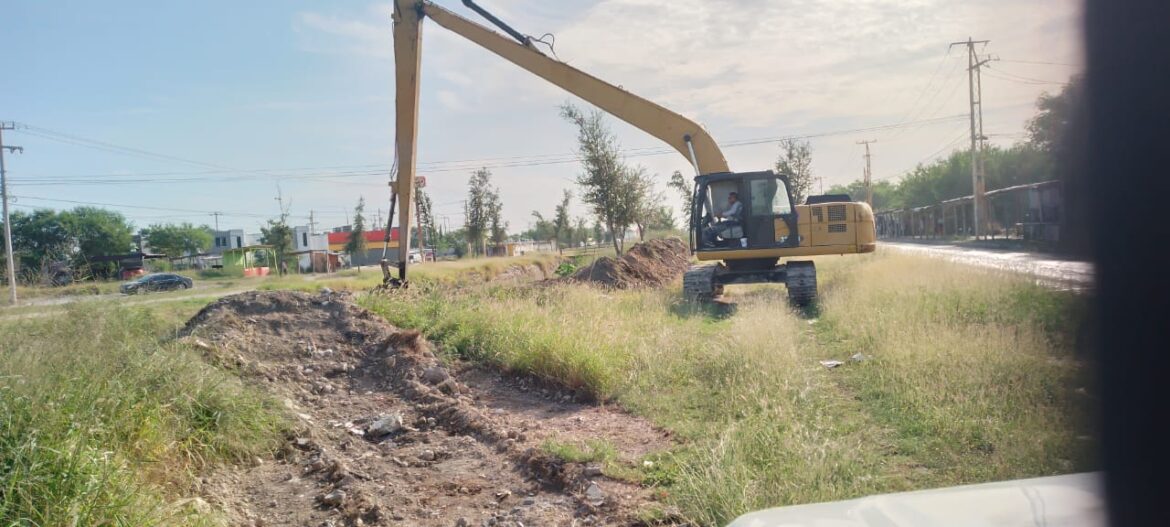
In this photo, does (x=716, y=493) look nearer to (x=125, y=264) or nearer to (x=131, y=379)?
(x=131, y=379)

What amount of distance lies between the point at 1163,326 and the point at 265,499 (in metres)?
6.39

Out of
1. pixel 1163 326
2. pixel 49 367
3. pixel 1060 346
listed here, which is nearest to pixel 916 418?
pixel 1163 326

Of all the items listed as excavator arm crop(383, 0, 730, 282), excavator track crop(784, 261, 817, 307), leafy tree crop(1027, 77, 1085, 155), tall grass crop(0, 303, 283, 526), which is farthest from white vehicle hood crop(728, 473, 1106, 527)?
excavator arm crop(383, 0, 730, 282)

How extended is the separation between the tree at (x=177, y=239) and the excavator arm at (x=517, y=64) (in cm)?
6204

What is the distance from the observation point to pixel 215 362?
689 cm

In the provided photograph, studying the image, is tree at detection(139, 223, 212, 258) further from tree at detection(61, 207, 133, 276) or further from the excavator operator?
the excavator operator

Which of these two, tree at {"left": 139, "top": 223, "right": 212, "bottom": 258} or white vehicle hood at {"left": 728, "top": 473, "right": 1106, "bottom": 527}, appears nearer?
white vehicle hood at {"left": 728, "top": 473, "right": 1106, "bottom": 527}

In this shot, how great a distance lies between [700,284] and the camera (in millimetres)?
13883

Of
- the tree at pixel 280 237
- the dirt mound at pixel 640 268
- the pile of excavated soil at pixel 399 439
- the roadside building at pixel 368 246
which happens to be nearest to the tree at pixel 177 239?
the roadside building at pixel 368 246

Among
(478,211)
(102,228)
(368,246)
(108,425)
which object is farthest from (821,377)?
(102,228)

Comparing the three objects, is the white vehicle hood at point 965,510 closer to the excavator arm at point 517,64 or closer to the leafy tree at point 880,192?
the excavator arm at point 517,64

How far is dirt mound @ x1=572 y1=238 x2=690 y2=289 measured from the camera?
1842 centimetres

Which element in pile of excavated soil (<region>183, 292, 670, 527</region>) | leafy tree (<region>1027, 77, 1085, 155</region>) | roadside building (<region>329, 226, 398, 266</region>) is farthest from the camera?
roadside building (<region>329, 226, 398, 266</region>)

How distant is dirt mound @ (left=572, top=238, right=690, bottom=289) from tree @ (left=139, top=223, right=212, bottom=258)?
5797 cm
